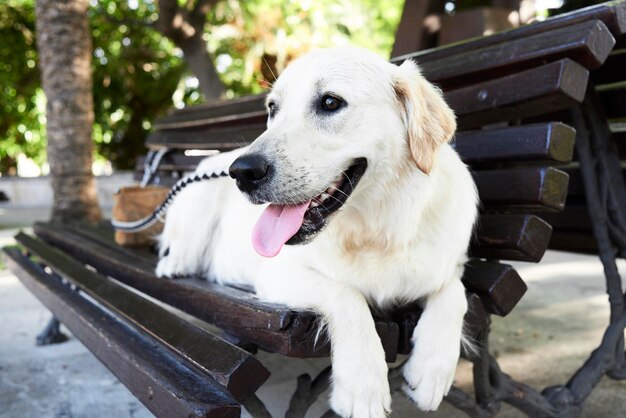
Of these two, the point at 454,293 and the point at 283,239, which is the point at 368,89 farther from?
the point at 454,293

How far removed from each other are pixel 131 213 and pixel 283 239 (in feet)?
6.64

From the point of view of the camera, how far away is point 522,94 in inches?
88.1

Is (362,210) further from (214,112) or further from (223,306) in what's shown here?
(214,112)

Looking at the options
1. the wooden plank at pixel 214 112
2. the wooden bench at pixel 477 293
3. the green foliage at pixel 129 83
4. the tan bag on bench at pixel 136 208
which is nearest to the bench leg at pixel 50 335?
the tan bag on bench at pixel 136 208

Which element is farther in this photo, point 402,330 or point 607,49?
point 607,49

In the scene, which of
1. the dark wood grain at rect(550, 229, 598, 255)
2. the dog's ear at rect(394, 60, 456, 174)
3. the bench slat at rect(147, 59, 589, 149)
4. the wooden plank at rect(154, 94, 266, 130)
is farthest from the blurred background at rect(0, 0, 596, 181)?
the dog's ear at rect(394, 60, 456, 174)

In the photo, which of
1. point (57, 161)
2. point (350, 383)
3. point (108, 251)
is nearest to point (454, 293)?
point (350, 383)

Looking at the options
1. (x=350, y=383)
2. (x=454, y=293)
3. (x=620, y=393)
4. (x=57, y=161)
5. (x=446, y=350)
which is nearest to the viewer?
(x=350, y=383)

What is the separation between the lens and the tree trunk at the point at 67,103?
7.13 metres

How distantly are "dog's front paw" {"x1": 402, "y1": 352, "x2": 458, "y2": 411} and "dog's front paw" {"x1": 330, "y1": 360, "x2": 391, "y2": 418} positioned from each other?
0.14 meters

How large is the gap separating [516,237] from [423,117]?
555 millimetres

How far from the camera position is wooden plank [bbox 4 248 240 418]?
1.67 metres

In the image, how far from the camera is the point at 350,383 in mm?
1750

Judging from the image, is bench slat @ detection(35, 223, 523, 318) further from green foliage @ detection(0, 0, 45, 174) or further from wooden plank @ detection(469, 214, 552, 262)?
green foliage @ detection(0, 0, 45, 174)
